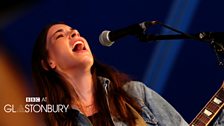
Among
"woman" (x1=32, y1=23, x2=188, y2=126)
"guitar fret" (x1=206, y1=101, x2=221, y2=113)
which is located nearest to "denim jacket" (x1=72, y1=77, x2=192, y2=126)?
"woman" (x1=32, y1=23, x2=188, y2=126)

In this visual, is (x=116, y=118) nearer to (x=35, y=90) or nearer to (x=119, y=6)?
(x=35, y=90)

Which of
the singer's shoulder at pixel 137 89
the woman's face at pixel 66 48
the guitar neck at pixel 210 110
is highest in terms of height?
the woman's face at pixel 66 48

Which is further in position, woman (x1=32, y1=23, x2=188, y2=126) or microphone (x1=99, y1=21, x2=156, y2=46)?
woman (x1=32, y1=23, x2=188, y2=126)

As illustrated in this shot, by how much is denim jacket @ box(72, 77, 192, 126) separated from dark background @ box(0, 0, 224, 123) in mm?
26

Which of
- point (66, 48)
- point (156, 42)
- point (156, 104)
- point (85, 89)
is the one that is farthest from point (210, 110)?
point (66, 48)

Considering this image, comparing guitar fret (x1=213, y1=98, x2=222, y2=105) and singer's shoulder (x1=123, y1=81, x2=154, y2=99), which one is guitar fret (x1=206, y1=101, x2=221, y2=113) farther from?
singer's shoulder (x1=123, y1=81, x2=154, y2=99)

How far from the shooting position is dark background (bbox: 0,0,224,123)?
5.10 feet

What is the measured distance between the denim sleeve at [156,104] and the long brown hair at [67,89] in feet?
0.10

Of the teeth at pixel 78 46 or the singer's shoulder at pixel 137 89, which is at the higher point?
the teeth at pixel 78 46

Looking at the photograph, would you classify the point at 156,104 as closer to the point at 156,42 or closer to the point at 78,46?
the point at 156,42

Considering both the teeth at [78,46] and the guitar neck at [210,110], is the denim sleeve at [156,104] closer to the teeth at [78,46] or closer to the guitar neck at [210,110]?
the guitar neck at [210,110]

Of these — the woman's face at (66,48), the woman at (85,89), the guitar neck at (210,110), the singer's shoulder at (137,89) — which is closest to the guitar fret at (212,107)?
the guitar neck at (210,110)

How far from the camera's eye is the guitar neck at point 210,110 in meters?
1.52

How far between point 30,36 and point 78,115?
34cm
